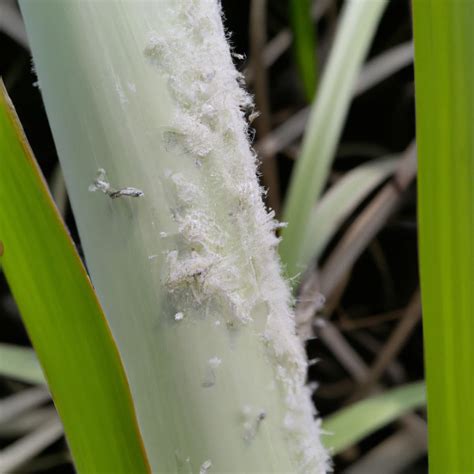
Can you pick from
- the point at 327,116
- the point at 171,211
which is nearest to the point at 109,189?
the point at 171,211

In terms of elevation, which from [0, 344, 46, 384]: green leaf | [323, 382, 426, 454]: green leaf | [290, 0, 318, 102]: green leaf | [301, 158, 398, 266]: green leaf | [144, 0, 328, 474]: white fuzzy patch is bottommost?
[323, 382, 426, 454]: green leaf

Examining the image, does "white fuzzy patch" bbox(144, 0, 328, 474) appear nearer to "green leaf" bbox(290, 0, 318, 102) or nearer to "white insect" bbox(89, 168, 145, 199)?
"white insect" bbox(89, 168, 145, 199)

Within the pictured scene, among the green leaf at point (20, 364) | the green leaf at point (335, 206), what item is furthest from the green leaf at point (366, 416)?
the green leaf at point (20, 364)

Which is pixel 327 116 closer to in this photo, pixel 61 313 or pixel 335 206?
pixel 335 206

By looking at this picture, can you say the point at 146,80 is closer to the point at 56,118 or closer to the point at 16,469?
the point at 56,118

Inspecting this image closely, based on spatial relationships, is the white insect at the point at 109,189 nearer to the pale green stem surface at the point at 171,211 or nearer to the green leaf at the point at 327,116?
the pale green stem surface at the point at 171,211

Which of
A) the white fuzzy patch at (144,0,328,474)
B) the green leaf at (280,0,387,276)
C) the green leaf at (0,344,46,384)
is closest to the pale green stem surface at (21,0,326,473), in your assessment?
the white fuzzy patch at (144,0,328,474)
